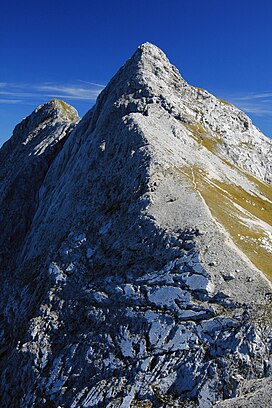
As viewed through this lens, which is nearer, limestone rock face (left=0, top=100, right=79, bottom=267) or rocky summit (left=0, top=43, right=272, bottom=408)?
rocky summit (left=0, top=43, right=272, bottom=408)

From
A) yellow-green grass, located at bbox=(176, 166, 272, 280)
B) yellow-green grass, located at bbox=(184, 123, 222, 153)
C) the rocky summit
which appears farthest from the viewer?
yellow-green grass, located at bbox=(184, 123, 222, 153)

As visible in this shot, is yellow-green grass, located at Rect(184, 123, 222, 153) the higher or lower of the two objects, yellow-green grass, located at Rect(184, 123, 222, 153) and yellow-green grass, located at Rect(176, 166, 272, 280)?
the higher

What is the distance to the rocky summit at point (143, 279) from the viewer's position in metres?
30.6

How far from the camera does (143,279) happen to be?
38562mm

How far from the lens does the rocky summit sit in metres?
30.6

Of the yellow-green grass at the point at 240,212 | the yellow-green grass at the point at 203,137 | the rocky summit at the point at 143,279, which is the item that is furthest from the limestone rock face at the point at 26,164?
the yellow-green grass at the point at 240,212

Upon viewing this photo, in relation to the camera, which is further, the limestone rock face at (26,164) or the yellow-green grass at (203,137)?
the limestone rock face at (26,164)

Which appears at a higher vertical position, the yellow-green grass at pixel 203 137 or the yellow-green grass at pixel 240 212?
the yellow-green grass at pixel 203 137

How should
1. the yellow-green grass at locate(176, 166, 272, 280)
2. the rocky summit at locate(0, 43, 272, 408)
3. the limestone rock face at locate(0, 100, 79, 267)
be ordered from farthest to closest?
the limestone rock face at locate(0, 100, 79, 267) → the yellow-green grass at locate(176, 166, 272, 280) → the rocky summit at locate(0, 43, 272, 408)

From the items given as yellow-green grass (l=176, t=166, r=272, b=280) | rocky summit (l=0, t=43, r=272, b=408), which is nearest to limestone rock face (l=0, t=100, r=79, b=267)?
rocky summit (l=0, t=43, r=272, b=408)

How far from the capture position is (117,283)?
133ft

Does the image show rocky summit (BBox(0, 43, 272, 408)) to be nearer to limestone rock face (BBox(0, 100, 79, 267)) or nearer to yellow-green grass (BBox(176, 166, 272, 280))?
yellow-green grass (BBox(176, 166, 272, 280))

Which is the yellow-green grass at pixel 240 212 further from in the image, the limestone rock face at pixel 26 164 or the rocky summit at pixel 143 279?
the limestone rock face at pixel 26 164

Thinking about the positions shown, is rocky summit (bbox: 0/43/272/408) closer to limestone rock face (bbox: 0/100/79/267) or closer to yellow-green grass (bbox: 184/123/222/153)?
yellow-green grass (bbox: 184/123/222/153)
